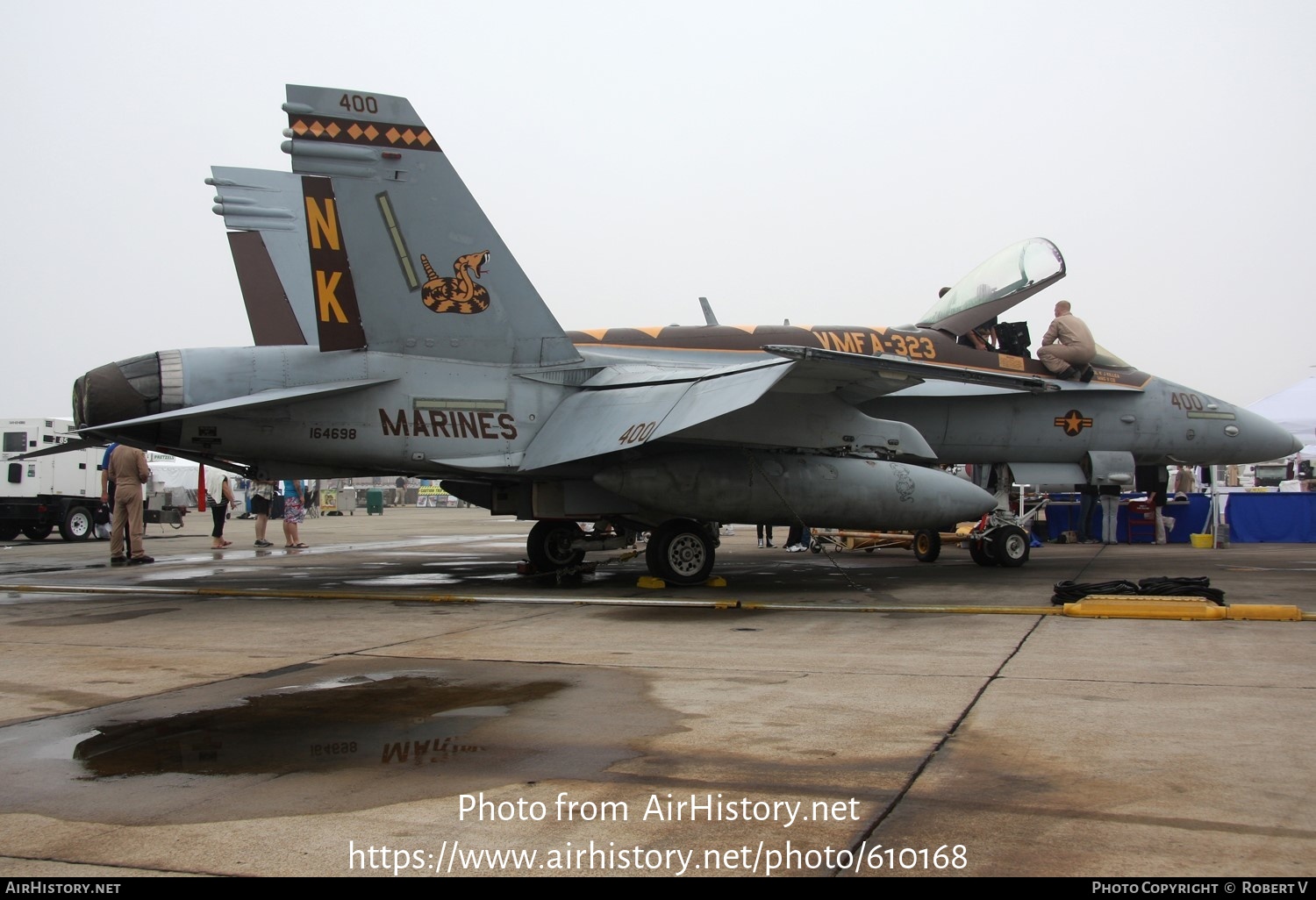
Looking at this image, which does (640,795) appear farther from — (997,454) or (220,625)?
(997,454)

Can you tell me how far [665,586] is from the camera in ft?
33.9

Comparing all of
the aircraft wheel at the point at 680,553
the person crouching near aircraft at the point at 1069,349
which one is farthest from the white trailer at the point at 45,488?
the person crouching near aircraft at the point at 1069,349

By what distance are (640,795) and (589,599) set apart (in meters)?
5.95

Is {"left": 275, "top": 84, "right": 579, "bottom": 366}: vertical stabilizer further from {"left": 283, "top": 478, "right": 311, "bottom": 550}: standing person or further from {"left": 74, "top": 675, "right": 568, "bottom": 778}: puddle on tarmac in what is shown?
{"left": 283, "top": 478, "right": 311, "bottom": 550}: standing person

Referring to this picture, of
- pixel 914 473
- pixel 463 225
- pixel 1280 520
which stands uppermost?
pixel 463 225

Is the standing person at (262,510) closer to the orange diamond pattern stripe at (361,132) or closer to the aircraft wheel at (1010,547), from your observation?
the orange diamond pattern stripe at (361,132)

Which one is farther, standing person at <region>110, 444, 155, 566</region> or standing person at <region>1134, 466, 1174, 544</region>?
standing person at <region>110, 444, 155, 566</region>

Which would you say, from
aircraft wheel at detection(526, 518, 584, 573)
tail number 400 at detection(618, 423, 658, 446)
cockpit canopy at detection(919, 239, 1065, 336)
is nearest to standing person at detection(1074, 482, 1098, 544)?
cockpit canopy at detection(919, 239, 1065, 336)

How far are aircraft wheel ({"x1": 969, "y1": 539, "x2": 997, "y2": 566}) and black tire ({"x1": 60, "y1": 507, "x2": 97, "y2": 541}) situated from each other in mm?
18962

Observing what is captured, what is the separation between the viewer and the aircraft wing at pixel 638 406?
8852 mm

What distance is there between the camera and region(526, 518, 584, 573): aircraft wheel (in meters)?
11.7

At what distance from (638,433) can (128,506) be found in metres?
9.05

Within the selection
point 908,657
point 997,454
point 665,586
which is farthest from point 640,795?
point 997,454

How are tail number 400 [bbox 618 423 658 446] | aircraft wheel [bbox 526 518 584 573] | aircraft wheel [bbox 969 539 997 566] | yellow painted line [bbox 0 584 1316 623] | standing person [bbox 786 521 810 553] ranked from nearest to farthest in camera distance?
yellow painted line [bbox 0 584 1316 623], tail number 400 [bbox 618 423 658 446], aircraft wheel [bbox 526 518 584 573], aircraft wheel [bbox 969 539 997 566], standing person [bbox 786 521 810 553]
